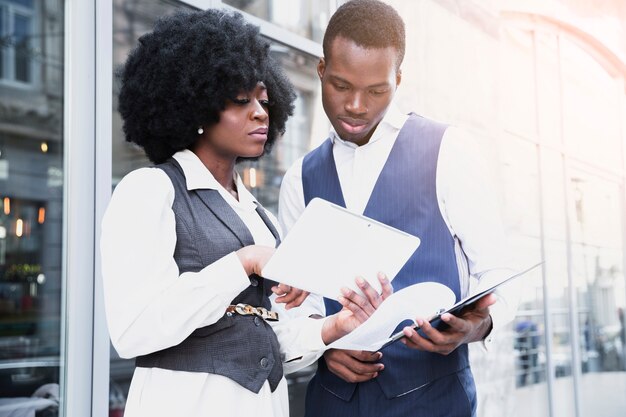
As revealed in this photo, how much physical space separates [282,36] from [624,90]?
21.7 feet

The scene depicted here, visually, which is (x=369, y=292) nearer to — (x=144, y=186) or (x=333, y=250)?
(x=333, y=250)

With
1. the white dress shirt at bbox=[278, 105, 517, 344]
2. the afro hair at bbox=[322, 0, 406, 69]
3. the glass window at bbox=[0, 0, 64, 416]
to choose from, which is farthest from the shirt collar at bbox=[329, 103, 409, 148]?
the glass window at bbox=[0, 0, 64, 416]

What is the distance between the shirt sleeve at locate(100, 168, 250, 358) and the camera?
1.30 metres

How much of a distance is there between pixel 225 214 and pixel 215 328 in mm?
236

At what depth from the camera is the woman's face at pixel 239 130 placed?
62.2 inches

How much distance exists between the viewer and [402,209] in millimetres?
1715

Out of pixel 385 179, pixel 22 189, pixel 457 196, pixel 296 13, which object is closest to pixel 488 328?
pixel 457 196

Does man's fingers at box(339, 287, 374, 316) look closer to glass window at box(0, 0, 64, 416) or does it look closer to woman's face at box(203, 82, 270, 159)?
woman's face at box(203, 82, 270, 159)

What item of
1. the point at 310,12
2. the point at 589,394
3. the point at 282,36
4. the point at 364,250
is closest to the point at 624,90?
the point at 589,394

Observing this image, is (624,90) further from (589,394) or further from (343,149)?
(343,149)

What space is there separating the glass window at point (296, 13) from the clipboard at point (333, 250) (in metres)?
2.65

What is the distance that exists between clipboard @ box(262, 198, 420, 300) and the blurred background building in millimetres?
668

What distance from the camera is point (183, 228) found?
1386 mm

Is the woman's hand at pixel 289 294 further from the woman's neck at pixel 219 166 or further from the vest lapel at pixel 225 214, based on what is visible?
the woman's neck at pixel 219 166
